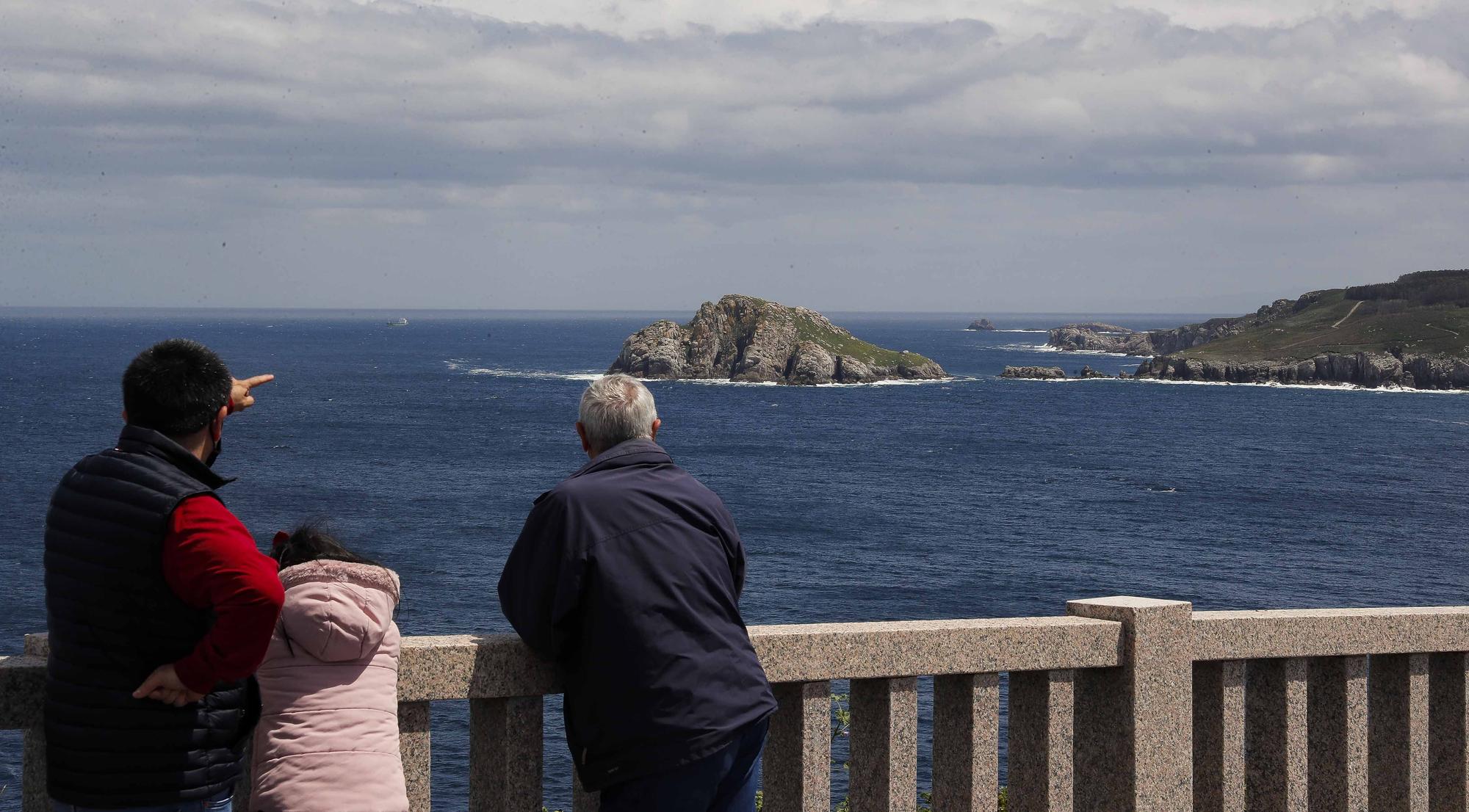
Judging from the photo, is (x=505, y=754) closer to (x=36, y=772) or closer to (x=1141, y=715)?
(x=36, y=772)

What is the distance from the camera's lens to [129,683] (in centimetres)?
345

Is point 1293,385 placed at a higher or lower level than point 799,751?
lower

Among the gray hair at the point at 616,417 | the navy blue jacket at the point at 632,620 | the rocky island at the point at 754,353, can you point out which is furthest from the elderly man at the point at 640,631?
the rocky island at the point at 754,353

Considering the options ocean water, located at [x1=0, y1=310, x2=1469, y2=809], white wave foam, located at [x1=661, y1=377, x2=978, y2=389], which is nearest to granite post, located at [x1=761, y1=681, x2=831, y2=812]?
ocean water, located at [x1=0, y1=310, x2=1469, y2=809]

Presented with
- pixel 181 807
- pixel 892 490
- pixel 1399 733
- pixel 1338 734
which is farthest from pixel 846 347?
pixel 181 807

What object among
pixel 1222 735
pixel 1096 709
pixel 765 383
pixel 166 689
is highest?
pixel 166 689

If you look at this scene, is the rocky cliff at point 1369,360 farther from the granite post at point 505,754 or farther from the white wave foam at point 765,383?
the granite post at point 505,754

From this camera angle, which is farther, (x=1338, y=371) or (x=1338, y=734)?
(x=1338, y=371)

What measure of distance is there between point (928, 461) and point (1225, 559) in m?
38.0

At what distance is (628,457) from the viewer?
3994mm

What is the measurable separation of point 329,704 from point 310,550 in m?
0.54

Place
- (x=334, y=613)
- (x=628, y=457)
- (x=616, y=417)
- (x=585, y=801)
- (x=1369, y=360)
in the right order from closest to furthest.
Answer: (x=334, y=613)
(x=628, y=457)
(x=616, y=417)
(x=585, y=801)
(x=1369, y=360)

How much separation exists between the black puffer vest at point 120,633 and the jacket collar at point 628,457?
43.5 inches

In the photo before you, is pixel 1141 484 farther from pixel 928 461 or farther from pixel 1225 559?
A: pixel 1225 559
